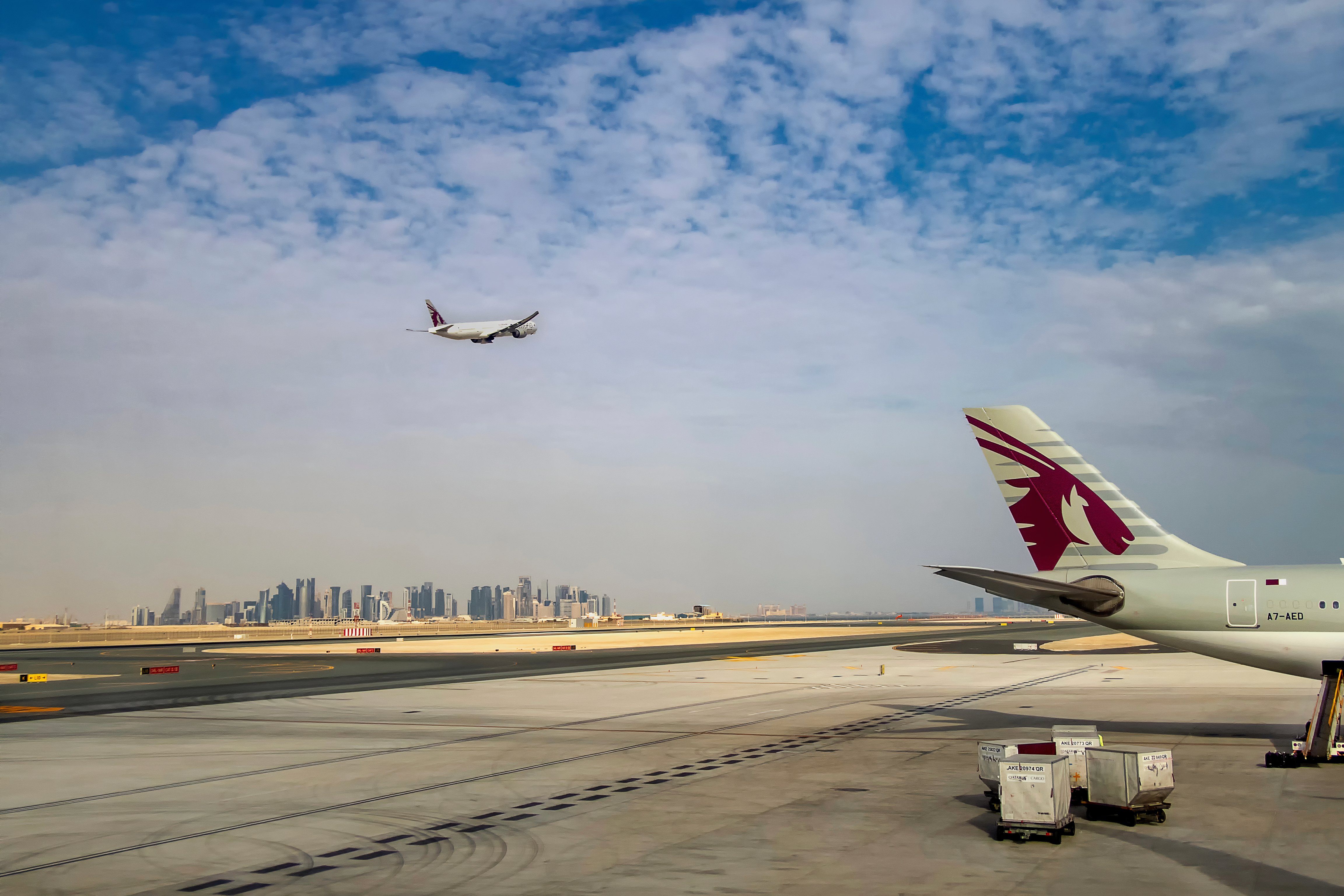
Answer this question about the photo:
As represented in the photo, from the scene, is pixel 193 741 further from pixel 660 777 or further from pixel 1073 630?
pixel 1073 630

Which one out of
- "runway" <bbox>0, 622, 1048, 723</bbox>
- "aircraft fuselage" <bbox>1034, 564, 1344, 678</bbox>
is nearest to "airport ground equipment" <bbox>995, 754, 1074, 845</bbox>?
"aircraft fuselage" <bbox>1034, 564, 1344, 678</bbox>

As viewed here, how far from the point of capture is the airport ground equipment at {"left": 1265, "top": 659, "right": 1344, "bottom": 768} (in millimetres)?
21328

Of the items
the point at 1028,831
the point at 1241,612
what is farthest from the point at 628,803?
the point at 1241,612

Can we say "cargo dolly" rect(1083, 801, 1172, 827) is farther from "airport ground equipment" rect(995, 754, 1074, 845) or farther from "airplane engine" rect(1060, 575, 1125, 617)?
"airplane engine" rect(1060, 575, 1125, 617)

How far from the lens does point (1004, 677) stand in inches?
1956

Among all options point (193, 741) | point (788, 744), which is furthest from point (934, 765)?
point (193, 741)

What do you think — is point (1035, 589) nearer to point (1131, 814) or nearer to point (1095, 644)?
point (1131, 814)

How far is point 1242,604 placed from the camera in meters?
24.1

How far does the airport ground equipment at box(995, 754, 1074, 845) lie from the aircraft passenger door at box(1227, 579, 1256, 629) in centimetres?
1230

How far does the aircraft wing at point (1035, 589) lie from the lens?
23.4 metres

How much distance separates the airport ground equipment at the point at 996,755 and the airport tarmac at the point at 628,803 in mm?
646

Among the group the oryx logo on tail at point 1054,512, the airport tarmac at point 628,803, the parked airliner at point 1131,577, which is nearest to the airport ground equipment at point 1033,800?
the airport tarmac at point 628,803

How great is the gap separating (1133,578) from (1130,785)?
10825 mm

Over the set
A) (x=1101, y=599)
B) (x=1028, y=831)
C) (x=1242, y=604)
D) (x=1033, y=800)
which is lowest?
(x=1028, y=831)
